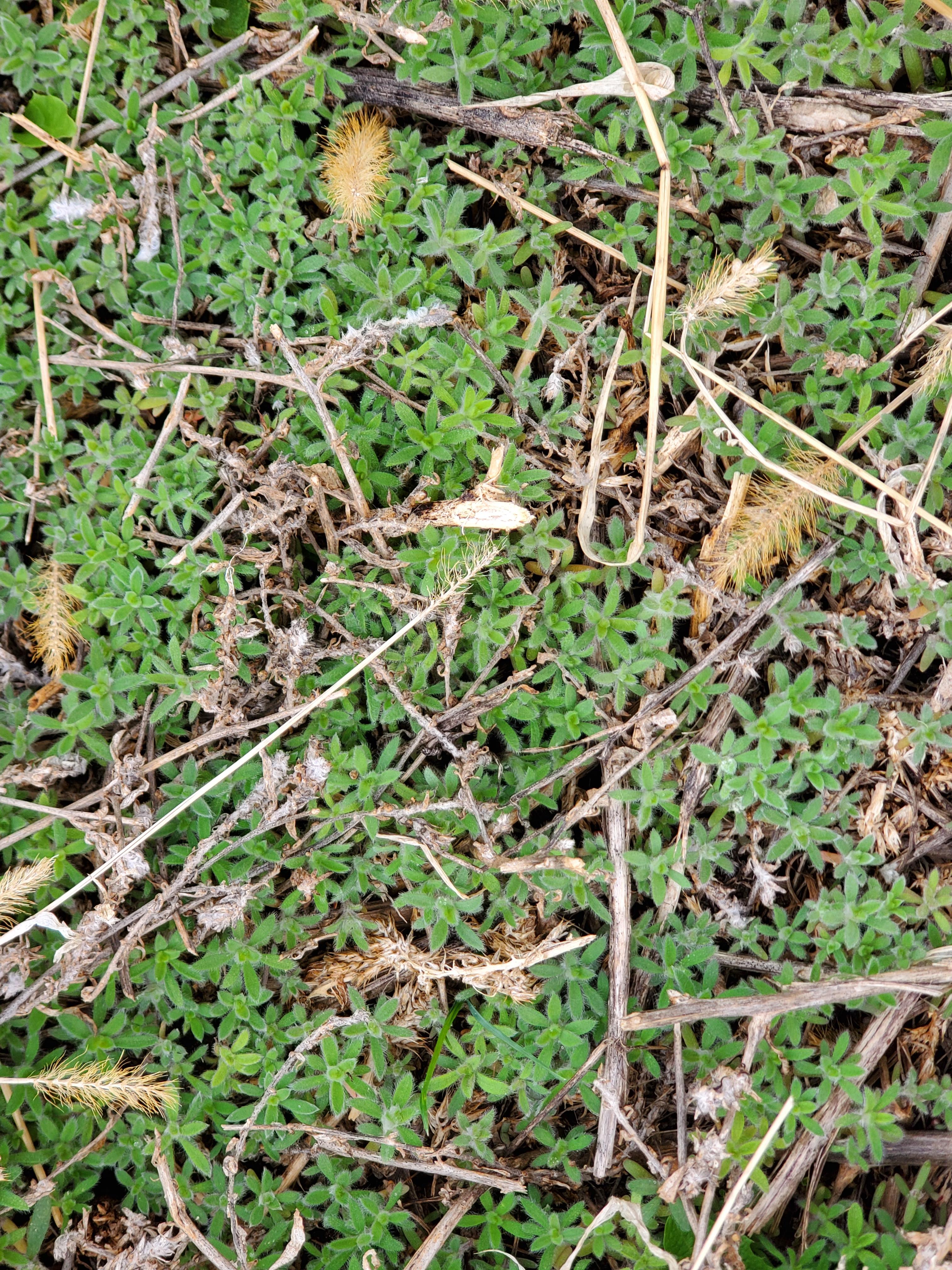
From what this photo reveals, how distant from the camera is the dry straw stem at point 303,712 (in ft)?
8.50

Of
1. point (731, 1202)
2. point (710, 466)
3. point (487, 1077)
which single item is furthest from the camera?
point (710, 466)

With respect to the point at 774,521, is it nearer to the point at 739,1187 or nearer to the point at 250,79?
the point at 739,1187

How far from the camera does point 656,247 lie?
2703 mm

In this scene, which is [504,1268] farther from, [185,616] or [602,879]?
[185,616]

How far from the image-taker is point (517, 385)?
9.04 ft

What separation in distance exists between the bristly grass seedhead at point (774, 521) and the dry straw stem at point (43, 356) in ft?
7.23

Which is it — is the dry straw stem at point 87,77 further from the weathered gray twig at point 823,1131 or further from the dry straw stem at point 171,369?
the weathered gray twig at point 823,1131

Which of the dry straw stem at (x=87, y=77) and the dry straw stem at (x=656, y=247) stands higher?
the dry straw stem at (x=87, y=77)

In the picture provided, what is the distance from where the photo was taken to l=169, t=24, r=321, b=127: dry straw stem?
2771 millimetres

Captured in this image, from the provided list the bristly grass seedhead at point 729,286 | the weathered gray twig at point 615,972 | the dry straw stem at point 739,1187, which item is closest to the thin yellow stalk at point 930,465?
the bristly grass seedhead at point 729,286

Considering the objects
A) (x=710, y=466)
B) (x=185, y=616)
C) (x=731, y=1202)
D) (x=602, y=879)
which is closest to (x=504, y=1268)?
(x=731, y=1202)

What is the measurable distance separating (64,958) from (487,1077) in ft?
4.32

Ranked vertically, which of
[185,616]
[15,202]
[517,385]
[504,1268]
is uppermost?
[15,202]

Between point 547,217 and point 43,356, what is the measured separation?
5.61ft
